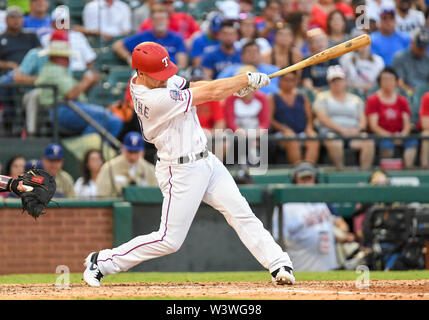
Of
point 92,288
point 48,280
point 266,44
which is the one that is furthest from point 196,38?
point 92,288

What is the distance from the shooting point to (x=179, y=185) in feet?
20.1

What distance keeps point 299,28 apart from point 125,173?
3693 millimetres

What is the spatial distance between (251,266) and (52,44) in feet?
11.7

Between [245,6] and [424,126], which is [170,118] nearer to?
[424,126]

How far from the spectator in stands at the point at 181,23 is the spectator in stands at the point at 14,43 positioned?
5.27 feet

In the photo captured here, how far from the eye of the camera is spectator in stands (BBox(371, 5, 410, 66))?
1204cm

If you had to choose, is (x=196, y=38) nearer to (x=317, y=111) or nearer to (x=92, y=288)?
(x=317, y=111)

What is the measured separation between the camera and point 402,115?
35.3 ft

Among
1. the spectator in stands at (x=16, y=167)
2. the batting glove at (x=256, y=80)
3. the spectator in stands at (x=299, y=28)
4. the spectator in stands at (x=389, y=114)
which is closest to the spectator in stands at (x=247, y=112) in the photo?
the spectator in stands at (x=389, y=114)

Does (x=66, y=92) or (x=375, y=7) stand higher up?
(x=375, y=7)

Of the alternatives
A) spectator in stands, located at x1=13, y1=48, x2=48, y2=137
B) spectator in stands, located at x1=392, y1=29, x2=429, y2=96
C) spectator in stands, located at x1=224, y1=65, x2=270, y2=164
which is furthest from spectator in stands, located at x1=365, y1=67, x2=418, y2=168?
spectator in stands, located at x1=13, y1=48, x2=48, y2=137

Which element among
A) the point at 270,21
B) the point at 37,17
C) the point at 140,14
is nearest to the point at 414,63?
the point at 270,21

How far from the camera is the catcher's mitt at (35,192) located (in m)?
6.22

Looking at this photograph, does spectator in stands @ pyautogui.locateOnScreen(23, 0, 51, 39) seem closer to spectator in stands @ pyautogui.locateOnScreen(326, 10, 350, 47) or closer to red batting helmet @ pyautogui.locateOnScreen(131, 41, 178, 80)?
spectator in stands @ pyautogui.locateOnScreen(326, 10, 350, 47)
